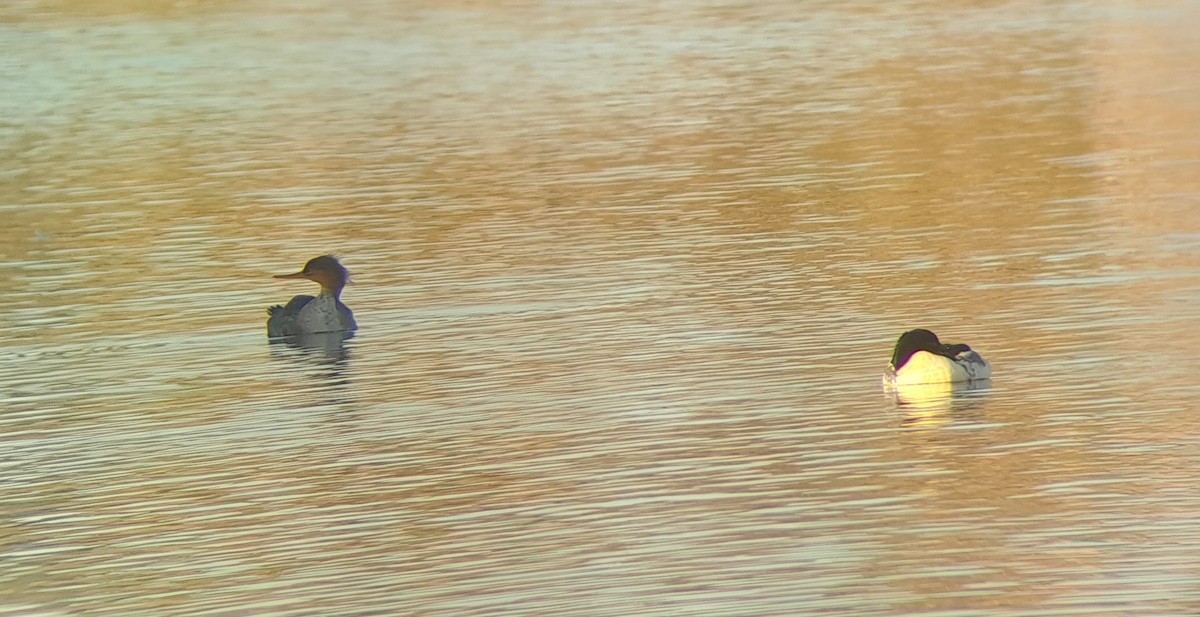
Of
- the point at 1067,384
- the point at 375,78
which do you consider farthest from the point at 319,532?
the point at 375,78

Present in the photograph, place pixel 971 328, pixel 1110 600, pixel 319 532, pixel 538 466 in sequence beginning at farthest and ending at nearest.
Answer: pixel 971 328
pixel 538 466
pixel 319 532
pixel 1110 600

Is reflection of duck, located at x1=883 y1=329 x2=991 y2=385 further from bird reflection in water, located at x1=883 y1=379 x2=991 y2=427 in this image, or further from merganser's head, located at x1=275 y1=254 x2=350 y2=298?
merganser's head, located at x1=275 y1=254 x2=350 y2=298

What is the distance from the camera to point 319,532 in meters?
12.1

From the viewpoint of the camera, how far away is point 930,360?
14844mm

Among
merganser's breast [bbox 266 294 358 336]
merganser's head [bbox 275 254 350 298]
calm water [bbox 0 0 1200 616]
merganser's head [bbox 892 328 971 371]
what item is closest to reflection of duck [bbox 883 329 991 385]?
merganser's head [bbox 892 328 971 371]

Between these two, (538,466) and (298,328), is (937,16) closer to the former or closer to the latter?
(298,328)

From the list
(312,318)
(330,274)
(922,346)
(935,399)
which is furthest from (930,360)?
(330,274)

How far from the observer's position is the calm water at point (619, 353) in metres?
11.2

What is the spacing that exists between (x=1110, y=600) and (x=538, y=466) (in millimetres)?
4166

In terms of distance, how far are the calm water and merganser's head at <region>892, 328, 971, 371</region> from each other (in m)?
0.27

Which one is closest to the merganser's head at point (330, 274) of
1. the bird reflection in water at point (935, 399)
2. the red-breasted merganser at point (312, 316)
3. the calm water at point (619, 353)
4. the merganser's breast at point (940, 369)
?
the red-breasted merganser at point (312, 316)

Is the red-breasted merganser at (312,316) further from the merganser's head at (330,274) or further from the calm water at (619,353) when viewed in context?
the calm water at (619,353)

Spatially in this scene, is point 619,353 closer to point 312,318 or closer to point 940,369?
point 940,369

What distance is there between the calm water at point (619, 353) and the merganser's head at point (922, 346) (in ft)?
0.90
